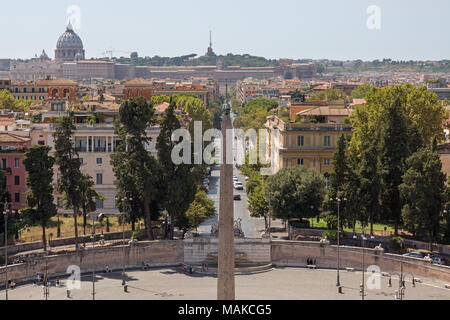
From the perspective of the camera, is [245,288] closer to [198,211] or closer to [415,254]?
[415,254]

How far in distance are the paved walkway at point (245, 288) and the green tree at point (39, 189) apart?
17.8 feet

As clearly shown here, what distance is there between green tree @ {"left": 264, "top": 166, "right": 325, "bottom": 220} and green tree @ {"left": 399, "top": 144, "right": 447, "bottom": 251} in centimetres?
714

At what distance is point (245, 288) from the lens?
155ft

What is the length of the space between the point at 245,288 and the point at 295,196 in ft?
42.7

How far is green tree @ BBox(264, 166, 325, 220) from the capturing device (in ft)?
194

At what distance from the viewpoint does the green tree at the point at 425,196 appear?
5331 cm

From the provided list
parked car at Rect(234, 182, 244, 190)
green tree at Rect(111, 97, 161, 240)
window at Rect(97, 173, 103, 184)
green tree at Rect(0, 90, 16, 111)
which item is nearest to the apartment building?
window at Rect(97, 173, 103, 184)

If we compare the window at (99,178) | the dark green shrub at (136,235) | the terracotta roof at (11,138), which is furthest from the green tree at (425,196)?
the terracotta roof at (11,138)

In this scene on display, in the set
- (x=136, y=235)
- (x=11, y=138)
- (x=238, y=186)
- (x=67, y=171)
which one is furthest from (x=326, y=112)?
(x=67, y=171)

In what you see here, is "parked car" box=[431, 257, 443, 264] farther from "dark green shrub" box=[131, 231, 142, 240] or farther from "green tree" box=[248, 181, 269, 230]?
"dark green shrub" box=[131, 231, 142, 240]

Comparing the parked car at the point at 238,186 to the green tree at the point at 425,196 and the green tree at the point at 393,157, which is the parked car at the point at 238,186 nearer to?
the green tree at the point at 393,157

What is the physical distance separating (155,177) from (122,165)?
233 cm

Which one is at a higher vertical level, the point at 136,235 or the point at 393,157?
the point at 393,157
